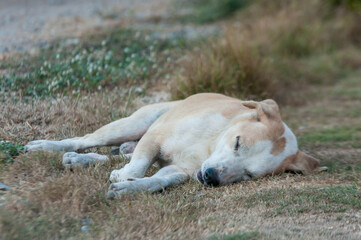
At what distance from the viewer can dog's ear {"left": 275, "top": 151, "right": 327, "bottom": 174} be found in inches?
176

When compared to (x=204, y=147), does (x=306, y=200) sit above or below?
below

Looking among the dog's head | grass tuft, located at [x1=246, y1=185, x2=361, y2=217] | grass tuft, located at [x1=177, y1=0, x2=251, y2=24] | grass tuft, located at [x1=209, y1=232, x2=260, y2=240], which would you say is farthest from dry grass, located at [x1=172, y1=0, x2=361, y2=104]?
grass tuft, located at [x1=209, y1=232, x2=260, y2=240]

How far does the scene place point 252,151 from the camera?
421 cm

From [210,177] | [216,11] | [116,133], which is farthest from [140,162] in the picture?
[216,11]

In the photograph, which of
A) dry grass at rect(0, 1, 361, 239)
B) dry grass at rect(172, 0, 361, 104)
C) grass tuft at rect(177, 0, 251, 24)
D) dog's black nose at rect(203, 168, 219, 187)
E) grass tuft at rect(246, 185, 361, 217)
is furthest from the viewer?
grass tuft at rect(177, 0, 251, 24)

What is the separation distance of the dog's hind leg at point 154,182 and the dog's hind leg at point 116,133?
0.76m

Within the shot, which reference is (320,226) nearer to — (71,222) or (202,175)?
(202,175)

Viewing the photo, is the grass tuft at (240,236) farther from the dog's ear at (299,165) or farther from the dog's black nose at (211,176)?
the dog's ear at (299,165)

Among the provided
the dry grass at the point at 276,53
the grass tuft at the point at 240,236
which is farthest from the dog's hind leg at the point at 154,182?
the dry grass at the point at 276,53

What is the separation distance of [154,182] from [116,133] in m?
1.04

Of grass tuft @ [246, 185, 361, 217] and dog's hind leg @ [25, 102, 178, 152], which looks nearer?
grass tuft @ [246, 185, 361, 217]

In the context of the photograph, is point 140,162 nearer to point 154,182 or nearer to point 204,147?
point 154,182

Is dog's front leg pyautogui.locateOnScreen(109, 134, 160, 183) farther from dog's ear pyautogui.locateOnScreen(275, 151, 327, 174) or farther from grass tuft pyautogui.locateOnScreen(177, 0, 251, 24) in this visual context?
grass tuft pyautogui.locateOnScreen(177, 0, 251, 24)

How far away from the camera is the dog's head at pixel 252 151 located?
4.15 m
